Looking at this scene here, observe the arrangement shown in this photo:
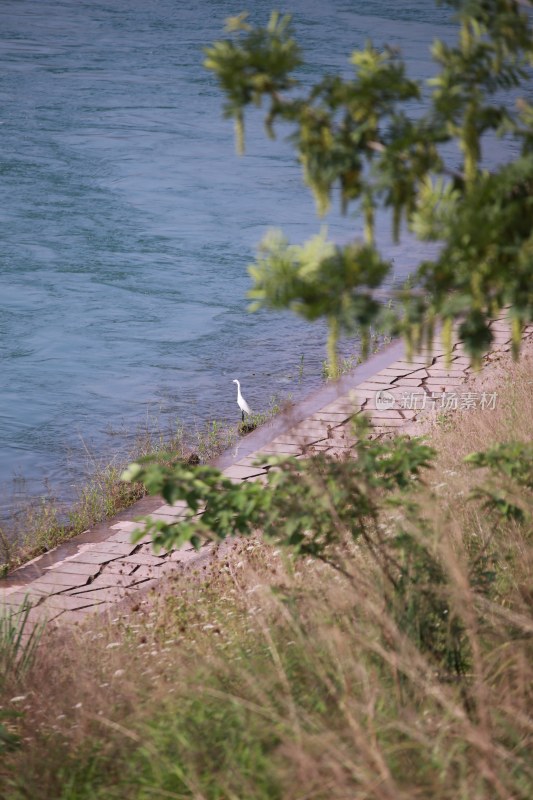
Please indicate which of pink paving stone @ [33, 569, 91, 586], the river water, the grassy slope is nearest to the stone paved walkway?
pink paving stone @ [33, 569, 91, 586]

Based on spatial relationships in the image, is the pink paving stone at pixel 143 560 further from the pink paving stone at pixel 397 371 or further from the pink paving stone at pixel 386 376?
the pink paving stone at pixel 397 371

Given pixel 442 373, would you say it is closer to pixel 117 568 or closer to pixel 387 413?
pixel 387 413

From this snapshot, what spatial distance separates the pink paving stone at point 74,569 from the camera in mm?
5949

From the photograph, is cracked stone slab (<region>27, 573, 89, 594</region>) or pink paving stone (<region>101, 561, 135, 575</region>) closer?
cracked stone slab (<region>27, 573, 89, 594</region>)

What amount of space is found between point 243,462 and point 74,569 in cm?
179

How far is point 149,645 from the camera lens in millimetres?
4336

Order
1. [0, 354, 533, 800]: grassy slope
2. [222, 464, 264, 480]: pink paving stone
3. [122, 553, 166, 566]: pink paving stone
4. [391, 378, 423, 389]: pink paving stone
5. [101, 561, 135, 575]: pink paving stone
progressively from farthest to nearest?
1. [391, 378, 423, 389]: pink paving stone
2. [222, 464, 264, 480]: pink paving stone
3. [122, 553, 166, 566]: pink paving stone
4. [101, 561, 135, 575]: pink paving stone
5. [0, 354, 533, 800]: grassy slope

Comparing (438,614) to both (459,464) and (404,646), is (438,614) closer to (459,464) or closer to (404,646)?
(404,646)

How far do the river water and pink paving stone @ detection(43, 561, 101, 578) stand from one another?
62.3 inches

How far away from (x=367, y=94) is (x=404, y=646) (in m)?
1.55

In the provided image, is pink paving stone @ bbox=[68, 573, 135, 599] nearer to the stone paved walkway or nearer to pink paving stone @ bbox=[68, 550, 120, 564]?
the stone paved walkway

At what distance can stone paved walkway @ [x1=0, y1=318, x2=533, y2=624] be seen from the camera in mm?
5574

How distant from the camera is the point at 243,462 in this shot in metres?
7.46

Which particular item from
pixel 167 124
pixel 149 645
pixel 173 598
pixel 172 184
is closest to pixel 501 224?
pixel 149 645
